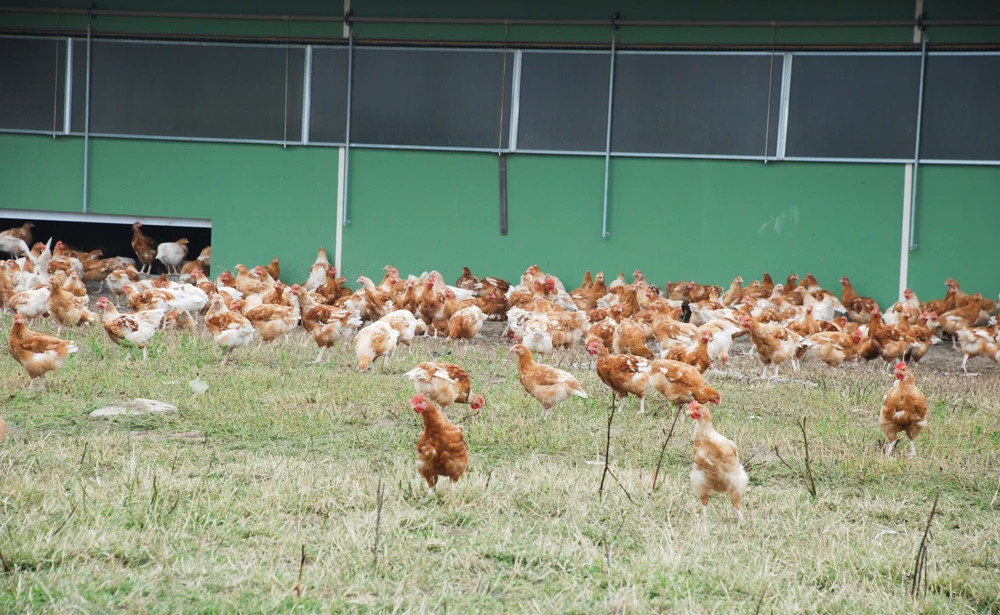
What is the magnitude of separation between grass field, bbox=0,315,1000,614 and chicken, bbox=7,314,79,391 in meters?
0.26

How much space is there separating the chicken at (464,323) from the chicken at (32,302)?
16.0 ft

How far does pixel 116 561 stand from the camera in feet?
15.7

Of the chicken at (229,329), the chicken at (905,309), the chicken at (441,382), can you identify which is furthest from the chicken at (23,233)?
the chicken at (905,309)

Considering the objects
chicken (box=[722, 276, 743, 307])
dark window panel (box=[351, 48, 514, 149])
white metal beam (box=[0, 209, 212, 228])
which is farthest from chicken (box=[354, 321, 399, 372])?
white metal beam (box=[0, 209, 212, 228])

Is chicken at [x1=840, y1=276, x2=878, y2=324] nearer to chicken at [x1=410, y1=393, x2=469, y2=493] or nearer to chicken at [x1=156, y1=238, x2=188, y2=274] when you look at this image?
chicken at [x1=410, y1=393, x2=469, y2=493]

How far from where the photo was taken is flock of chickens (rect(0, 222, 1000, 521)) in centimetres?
823

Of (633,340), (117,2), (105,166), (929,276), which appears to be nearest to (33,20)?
(117,2)

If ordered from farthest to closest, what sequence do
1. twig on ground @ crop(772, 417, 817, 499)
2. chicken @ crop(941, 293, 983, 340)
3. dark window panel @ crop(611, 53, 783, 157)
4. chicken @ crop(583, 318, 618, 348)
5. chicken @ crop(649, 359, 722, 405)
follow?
1. dark window panel @ crop(611, 53, 783, 157)
2. chicken @ crop(941, 293, 983, 340)
3. chicken @ crop(583, 318, 618, 348)
4. chicken @ crop(649, 359, 722, 405)
5. twig on ground @ crop(772, 417, 817, 499)

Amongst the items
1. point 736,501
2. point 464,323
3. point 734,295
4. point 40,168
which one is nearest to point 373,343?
point 464,323

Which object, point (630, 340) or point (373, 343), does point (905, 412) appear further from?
point (373, 343)

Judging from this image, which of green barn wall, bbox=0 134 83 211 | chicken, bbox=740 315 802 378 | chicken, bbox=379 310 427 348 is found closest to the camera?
chicken, bbox=740 315 802 378

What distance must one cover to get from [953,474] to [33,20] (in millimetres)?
16370

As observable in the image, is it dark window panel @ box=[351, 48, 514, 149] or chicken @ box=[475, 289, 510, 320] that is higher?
dark window panel @ box=[351, 48, 514, 149]

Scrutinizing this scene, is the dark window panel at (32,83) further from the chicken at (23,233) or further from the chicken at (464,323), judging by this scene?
the chicken at (464,323)
